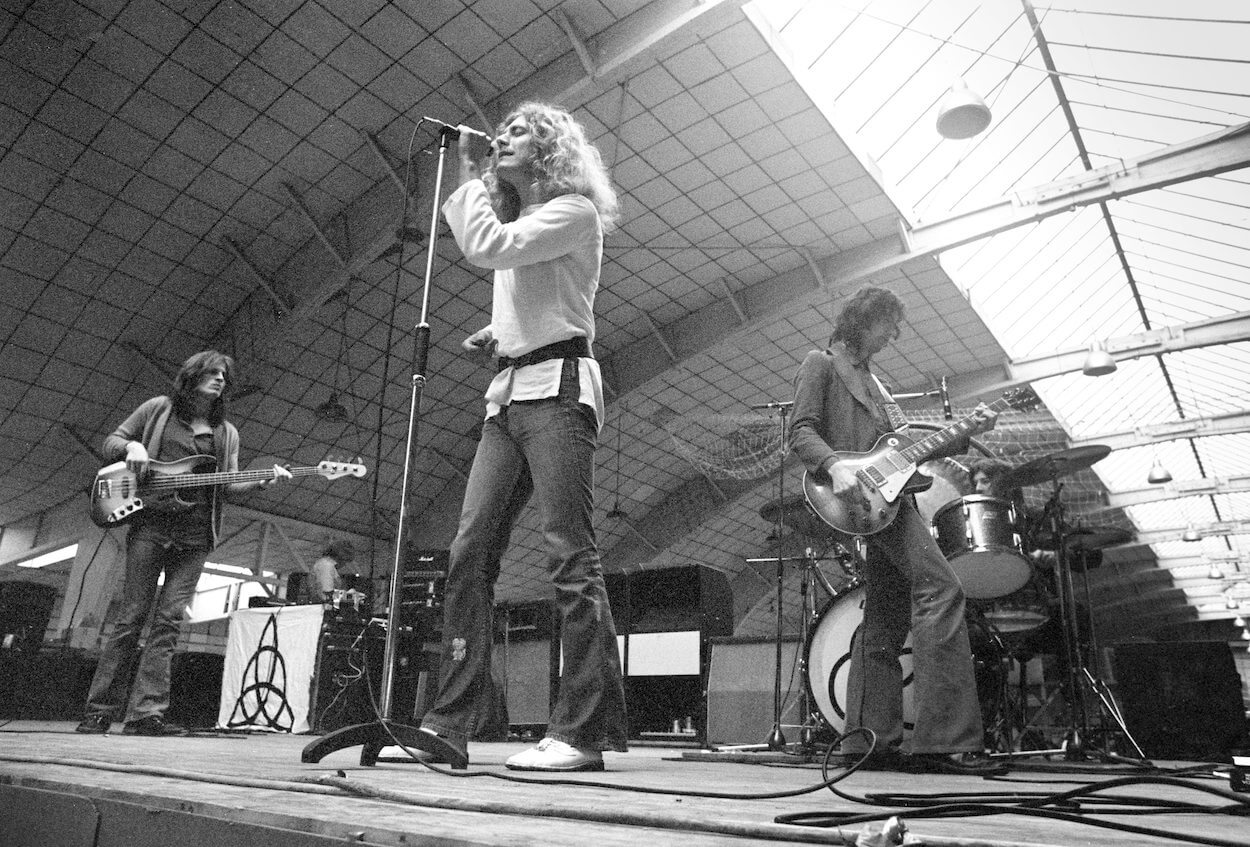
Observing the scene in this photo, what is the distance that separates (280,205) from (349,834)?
10.2 m

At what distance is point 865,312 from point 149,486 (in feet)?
10.9

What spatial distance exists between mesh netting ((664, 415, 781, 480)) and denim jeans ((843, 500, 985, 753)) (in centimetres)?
1008

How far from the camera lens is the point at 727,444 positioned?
51.6 feet

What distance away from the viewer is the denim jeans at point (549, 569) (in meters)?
1.89

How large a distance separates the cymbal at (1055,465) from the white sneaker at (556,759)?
3.62 m

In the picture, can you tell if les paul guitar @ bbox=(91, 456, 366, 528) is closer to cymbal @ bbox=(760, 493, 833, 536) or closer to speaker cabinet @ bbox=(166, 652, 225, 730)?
speaker cabinet @ bbox=(166, 652, 225, 730)

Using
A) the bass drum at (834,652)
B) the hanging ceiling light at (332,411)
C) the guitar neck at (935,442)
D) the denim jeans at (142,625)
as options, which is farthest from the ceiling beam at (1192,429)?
the denim jeans at (142,625)

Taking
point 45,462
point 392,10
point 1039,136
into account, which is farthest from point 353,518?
point 1039,136

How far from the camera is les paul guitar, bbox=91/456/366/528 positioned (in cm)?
395

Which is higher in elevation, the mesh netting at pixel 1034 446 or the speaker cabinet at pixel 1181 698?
the mesh netting at pixel 1034 446

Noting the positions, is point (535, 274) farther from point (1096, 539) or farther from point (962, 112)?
point (962, 112)

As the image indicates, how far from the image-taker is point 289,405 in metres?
12.8

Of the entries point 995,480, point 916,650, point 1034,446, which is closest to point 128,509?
point 916,650

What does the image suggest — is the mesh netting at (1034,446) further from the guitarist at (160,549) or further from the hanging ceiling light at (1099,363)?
the guitarist at (160,549)
